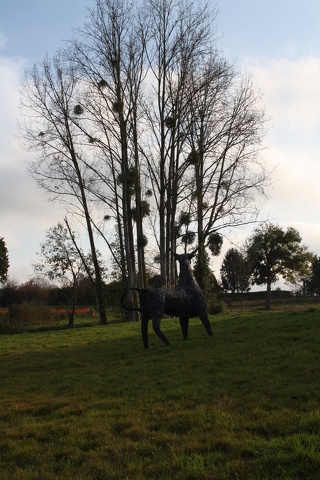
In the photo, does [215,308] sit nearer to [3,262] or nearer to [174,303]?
[174,303]

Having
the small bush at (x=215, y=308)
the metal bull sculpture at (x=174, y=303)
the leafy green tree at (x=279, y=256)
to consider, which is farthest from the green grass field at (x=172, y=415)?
the leafy green tree at (x=279, y=256)

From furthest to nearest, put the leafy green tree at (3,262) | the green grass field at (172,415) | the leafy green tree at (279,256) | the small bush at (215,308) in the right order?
the leafy green tree at (3,262) → the leafy green tree at (279,256) → the small bush at (215,308) → the green grass field at (172,415)

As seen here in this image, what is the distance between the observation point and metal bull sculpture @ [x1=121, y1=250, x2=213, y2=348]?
1173 cm

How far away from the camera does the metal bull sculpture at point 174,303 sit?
1173 centimetres

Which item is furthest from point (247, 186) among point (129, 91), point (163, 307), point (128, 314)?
point (163, 307)

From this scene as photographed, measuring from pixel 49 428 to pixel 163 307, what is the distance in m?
6.32

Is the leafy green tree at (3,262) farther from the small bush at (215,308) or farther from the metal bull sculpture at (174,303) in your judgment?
the metal bull sculpture at (174,303)

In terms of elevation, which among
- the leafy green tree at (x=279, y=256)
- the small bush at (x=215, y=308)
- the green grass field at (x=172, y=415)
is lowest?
the green grass field at (x=172, y=415)

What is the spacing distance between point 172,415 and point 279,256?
51.4 meters

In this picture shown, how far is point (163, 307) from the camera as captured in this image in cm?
1186

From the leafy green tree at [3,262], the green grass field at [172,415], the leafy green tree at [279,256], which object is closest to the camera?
the green grass field at [172,415]

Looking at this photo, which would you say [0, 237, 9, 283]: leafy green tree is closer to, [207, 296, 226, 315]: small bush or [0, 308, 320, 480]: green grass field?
[207, 296, 226, 315]: small bush

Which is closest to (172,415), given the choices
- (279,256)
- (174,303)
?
(174,303)

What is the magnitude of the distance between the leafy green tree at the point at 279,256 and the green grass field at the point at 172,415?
148 feet
